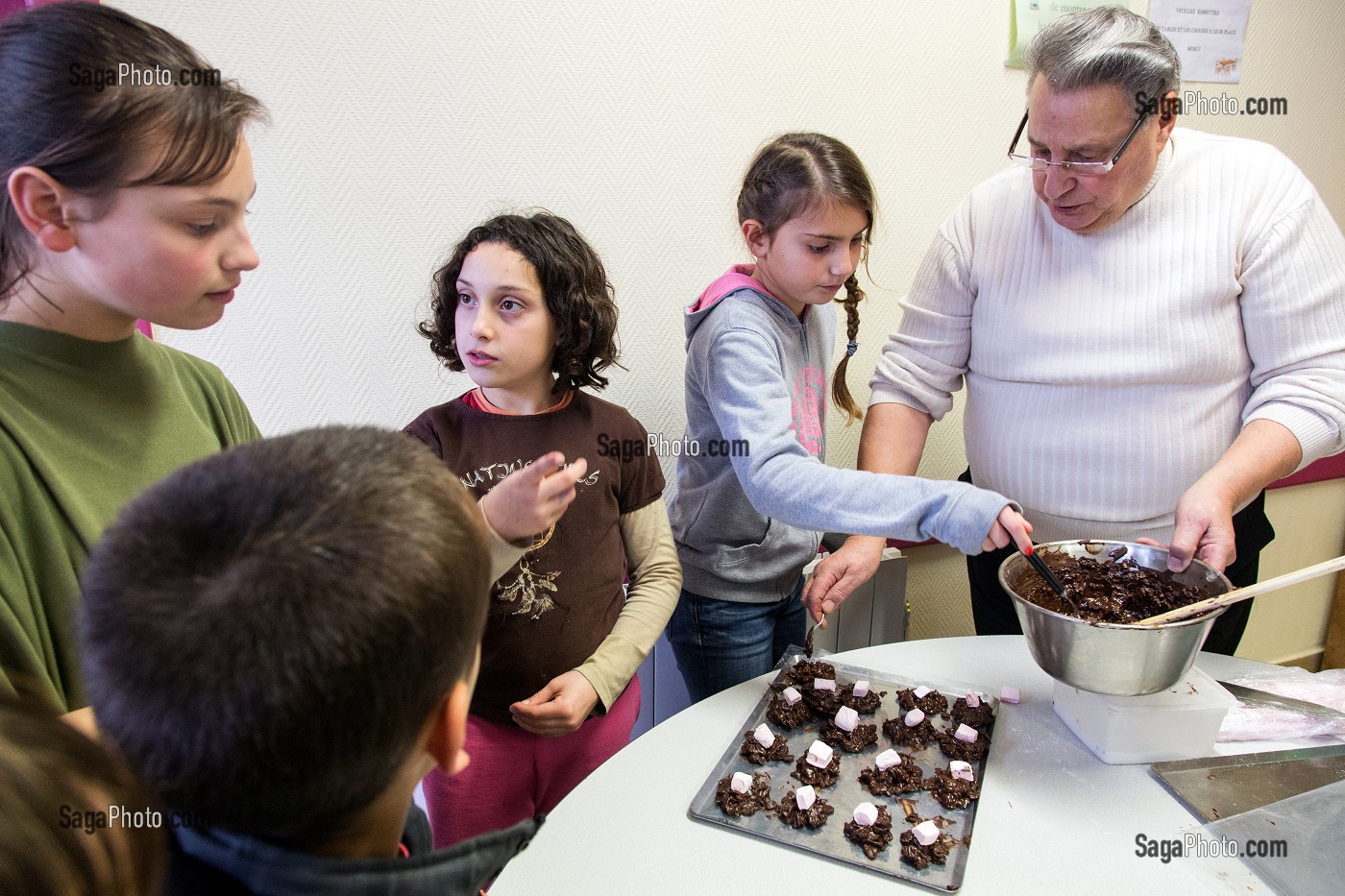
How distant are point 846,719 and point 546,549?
55 centimetres

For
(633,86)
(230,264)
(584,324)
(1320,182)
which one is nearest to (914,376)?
(584,324)

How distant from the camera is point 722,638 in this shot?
5.26 feet

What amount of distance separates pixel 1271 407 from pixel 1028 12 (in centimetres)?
128

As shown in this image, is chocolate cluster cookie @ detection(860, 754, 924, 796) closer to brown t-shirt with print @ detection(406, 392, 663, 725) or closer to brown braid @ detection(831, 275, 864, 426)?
brown t-shirt with print @ detection(406, 392, 663, 725)

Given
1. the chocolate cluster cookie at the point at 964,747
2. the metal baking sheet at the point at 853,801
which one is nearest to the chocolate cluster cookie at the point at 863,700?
the metal baking sheet at the point at 853,801

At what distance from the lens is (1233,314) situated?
1.45m

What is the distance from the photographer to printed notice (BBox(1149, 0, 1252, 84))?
228 centimetres

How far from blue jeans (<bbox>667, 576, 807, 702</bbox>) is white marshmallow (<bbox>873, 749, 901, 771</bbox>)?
482 mm

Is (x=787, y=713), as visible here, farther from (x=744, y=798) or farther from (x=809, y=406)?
(x=809, y=406)

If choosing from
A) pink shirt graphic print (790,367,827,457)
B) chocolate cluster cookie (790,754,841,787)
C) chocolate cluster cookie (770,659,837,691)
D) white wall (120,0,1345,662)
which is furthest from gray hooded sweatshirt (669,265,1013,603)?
white wall (120,0,1345,662)

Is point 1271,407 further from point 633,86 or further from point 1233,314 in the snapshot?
point 633,86

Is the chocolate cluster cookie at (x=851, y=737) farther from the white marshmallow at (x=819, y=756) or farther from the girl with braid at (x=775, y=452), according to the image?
the girl with braid at (x=775, y=452)

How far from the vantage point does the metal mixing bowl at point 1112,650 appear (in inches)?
39.3

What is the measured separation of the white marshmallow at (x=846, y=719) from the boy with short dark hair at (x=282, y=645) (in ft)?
2.47
